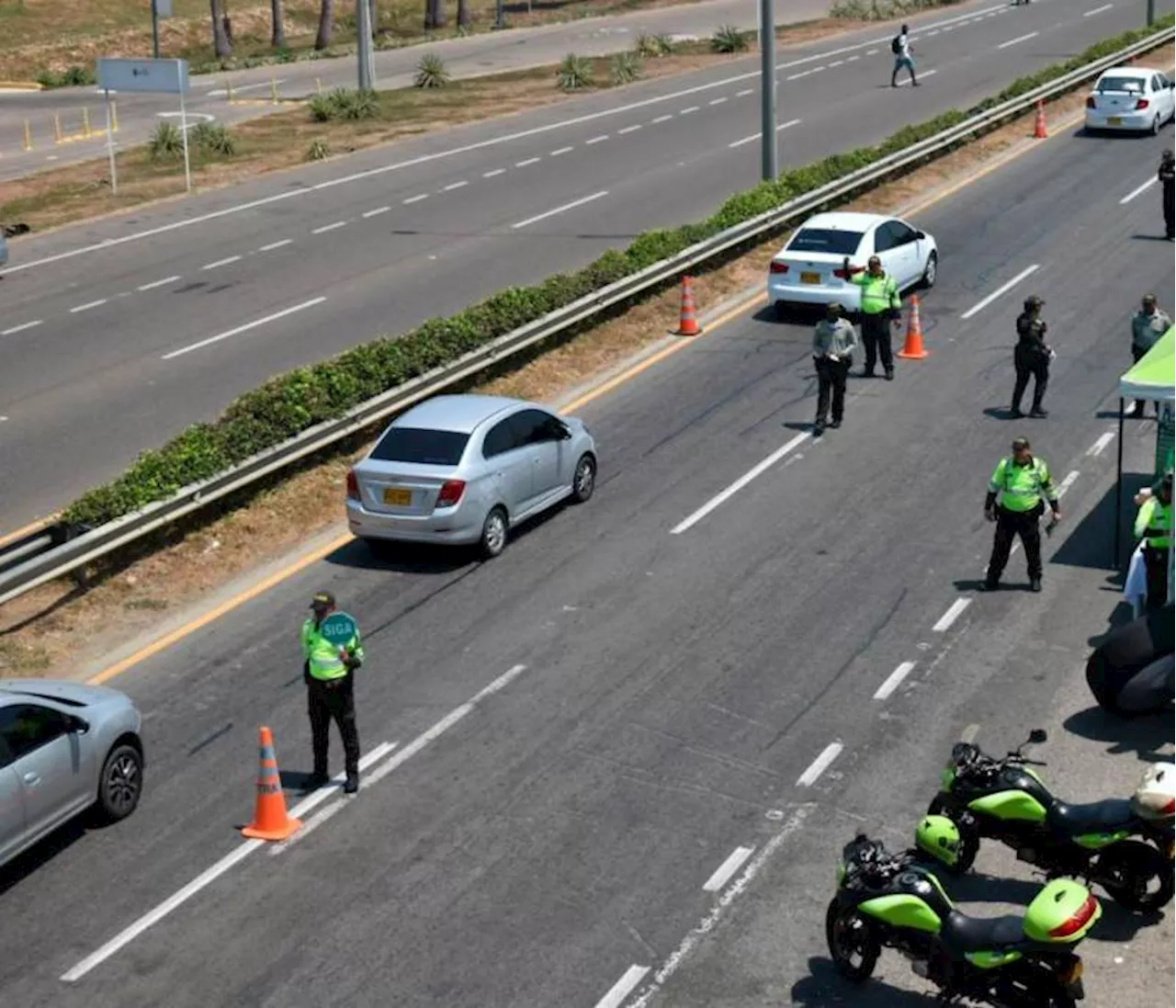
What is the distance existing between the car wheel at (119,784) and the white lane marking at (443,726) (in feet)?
5.95

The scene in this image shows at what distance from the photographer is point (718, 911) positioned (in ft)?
46.0

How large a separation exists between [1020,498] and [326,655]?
7.33 meters

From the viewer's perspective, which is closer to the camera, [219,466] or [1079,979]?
[1079,979]

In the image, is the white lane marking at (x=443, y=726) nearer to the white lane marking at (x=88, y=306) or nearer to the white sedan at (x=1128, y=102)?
the white lane marking at (x=88, y=306)

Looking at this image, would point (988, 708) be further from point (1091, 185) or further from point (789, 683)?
point (1091, 185)

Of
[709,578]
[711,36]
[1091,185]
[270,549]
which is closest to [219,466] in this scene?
[270,549]

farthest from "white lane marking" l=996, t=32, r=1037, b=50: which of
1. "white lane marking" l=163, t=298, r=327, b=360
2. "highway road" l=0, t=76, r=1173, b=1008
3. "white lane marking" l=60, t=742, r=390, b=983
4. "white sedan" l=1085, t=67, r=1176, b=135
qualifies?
"white lane marking" l=60, t=742, r=390, b=983

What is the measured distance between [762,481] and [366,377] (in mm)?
5062

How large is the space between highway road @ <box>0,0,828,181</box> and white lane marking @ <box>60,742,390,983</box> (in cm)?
3819

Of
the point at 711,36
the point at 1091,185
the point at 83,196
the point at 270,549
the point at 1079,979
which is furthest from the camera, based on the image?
the point at 711,36

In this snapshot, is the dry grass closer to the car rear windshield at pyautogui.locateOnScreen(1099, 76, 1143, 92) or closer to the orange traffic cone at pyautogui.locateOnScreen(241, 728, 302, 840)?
the orange traffic cone at pyautogui.locateOnScreen(241, 728, 302, 840)

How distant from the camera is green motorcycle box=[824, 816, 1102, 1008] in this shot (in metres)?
11.9

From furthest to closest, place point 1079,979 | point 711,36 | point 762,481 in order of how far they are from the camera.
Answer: point 711,36
point 762,481
point 1079,979

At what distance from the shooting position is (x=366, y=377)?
25.1 m
